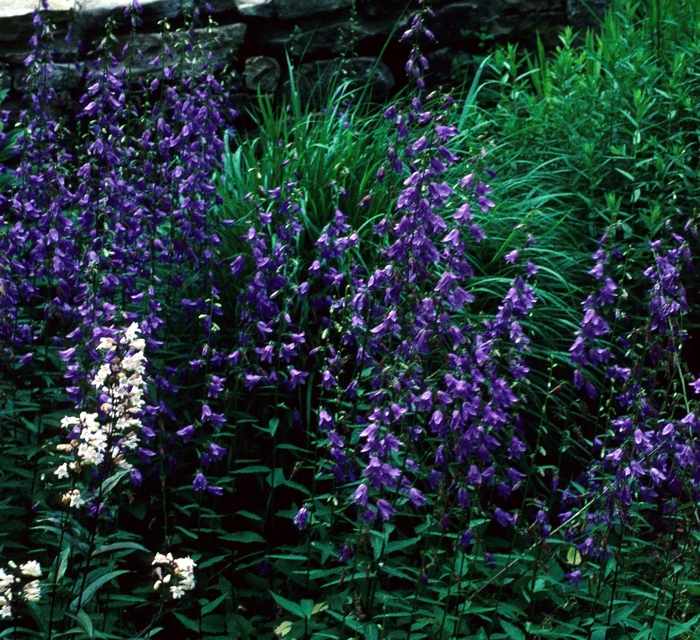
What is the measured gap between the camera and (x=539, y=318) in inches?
170

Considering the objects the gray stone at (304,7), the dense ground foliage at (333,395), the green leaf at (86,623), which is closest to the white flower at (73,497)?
the dense ground foliage at (333,395)

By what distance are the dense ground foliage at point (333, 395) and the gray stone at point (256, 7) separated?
1.34 metres

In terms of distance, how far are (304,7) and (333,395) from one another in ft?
11.3

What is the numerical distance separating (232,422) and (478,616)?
1.17m

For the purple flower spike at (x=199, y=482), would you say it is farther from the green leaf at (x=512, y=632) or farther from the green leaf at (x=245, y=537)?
the green leaf at (x=512, y=632)

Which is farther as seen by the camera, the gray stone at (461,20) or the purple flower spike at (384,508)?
the gray stone at (461,20)

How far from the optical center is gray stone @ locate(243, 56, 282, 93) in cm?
609

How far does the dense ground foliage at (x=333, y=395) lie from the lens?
2658 millimetres

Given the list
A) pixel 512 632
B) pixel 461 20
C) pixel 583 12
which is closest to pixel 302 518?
pixel 512 632

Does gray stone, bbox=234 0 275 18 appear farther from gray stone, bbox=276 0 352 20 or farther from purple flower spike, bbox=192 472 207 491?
purple flower spike, bbox=192 472 207 491

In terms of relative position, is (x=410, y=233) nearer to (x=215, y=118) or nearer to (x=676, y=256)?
(x=676, y=256)

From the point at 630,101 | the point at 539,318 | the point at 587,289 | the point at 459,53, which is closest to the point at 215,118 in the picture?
the point at 539,318

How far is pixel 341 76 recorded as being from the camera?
625 cm

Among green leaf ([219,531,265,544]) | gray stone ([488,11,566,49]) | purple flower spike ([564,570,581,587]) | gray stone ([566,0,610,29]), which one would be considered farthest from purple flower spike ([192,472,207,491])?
gray stone ([566,0,610,29])
